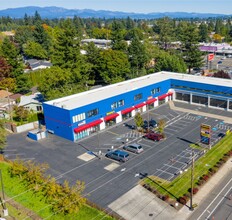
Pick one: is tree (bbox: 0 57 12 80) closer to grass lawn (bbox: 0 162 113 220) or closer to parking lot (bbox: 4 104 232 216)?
parking lot (bbox: 4 104 232 216)

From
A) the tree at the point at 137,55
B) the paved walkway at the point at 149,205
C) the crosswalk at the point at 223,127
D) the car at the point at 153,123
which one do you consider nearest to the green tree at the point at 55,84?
the car at the point at 153,123

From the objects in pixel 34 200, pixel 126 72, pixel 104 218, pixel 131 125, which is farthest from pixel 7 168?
pixel 126 72

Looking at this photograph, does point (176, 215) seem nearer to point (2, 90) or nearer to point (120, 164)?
point (120, 164)

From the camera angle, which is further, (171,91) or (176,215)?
(171,91)

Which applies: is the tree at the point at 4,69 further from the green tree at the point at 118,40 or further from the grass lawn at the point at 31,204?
the grass lawn at the point at 31,204

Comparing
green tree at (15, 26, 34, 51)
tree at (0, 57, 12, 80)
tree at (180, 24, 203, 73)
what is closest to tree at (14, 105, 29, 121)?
tree at (0, 57, 12, 80)
